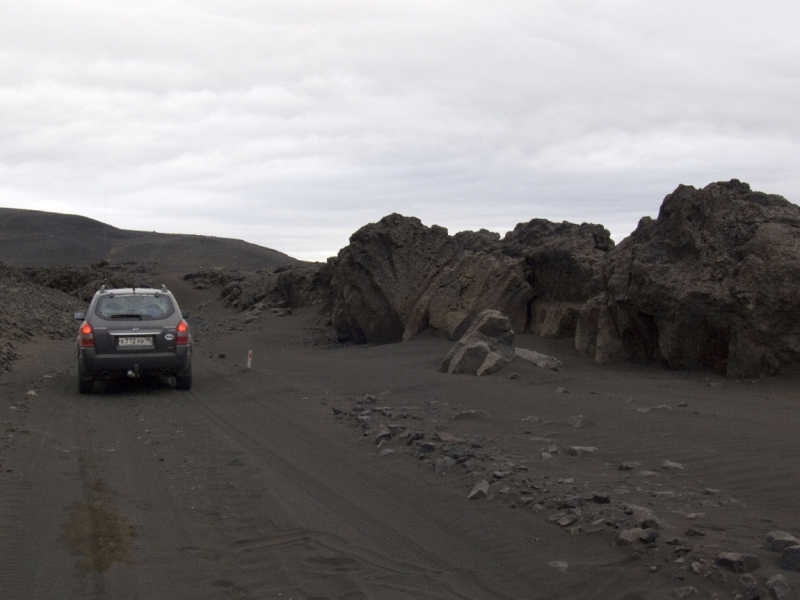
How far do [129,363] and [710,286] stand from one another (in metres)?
8.93

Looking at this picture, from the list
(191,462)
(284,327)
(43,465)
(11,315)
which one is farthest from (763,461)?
(11,315)

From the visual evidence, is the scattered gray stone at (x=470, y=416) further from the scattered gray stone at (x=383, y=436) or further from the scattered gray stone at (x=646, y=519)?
the scattered gray stone at (x=646, y=519)

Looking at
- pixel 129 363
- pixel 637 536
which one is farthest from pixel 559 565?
pixel 129 363

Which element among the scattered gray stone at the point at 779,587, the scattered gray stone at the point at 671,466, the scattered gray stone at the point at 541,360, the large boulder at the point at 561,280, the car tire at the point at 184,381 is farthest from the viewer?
the large boulder at the point at 561,280

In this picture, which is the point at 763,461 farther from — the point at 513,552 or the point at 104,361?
the point at 104,361

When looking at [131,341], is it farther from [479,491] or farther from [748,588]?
[748,588]

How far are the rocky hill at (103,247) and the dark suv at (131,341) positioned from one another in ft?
149

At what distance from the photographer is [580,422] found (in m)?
9.02

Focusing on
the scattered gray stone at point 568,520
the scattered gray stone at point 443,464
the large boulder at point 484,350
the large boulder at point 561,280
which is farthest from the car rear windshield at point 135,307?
the scattered gray stone at point 568,520

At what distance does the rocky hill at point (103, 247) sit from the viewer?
224 feet

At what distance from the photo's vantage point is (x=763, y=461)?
709cm

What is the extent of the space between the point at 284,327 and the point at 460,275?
922 cm

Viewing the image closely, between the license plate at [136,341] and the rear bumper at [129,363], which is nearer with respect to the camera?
the rear bumper at [129,363]

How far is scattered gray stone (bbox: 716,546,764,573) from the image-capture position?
15.4 feet
